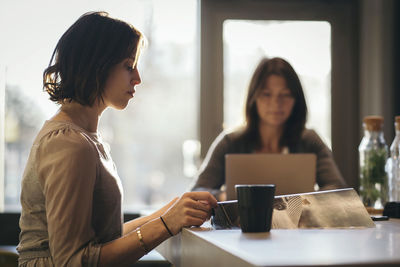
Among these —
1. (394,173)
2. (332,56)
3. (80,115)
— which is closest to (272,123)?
(394,173)

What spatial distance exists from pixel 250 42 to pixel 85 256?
2695 mm

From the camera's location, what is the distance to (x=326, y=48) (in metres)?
3.68

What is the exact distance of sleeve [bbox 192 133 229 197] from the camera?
8.06 ft

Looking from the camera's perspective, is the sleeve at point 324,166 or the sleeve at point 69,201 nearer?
the sleeve at point 69,201

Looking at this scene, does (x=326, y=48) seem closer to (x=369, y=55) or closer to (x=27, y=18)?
(x=369, y=55)

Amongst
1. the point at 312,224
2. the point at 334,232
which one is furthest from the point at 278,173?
the point at 334,232

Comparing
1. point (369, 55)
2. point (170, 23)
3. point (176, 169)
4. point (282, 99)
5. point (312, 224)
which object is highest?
point (170, 23)

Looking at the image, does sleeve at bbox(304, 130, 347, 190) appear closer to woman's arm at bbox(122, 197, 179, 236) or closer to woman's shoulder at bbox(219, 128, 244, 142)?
woman's shoulder at bbox(219, 128, 244, 142)

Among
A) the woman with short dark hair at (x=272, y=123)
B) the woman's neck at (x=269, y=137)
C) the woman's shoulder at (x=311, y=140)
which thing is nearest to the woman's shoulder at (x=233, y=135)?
the woman with short dark hair at (x=272, y=123)

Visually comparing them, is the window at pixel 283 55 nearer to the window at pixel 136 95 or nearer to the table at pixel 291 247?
the window at pixel 136 95

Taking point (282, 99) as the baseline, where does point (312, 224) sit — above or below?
below

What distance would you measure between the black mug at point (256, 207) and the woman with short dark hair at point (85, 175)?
174mm

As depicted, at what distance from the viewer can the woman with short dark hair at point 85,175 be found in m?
1.16

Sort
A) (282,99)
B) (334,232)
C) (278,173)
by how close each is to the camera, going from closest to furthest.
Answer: (334,232), (278,173), (282,99)
